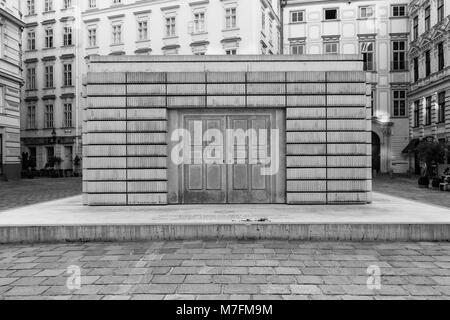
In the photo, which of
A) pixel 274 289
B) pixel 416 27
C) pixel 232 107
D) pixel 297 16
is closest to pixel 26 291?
pixel 274 289

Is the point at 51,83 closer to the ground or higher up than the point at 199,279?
higher up

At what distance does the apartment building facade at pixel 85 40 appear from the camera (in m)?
32.3

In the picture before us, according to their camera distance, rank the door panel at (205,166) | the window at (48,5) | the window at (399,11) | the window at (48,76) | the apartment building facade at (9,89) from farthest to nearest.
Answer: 1. the window at (48,5)
2. the window at (48,76)
3. the window at (399,11)
4. the apartment building facade at (9,89)
5. the door panel at (205,166)

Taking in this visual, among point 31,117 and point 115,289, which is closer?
point 115,289

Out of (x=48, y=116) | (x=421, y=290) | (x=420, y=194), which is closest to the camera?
(x=421, y=290)

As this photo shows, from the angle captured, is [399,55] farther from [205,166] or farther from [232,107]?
[205,166]

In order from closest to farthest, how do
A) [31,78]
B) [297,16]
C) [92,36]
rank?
1. [297,16]
2. [92,36]
3. [31,78]

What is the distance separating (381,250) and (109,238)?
4532mm

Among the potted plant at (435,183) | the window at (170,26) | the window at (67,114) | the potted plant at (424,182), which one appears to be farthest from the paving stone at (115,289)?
the window at (67,114)

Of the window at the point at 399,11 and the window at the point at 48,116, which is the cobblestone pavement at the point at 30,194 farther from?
the window at the point at 399,11

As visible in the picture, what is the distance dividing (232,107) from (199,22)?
25.6 m

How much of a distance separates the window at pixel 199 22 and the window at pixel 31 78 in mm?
19147

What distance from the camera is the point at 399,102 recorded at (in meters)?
35.2

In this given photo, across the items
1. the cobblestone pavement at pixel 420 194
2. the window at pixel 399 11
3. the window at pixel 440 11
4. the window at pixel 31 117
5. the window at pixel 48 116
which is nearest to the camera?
the cobblestone pavement at pixel 420 194
